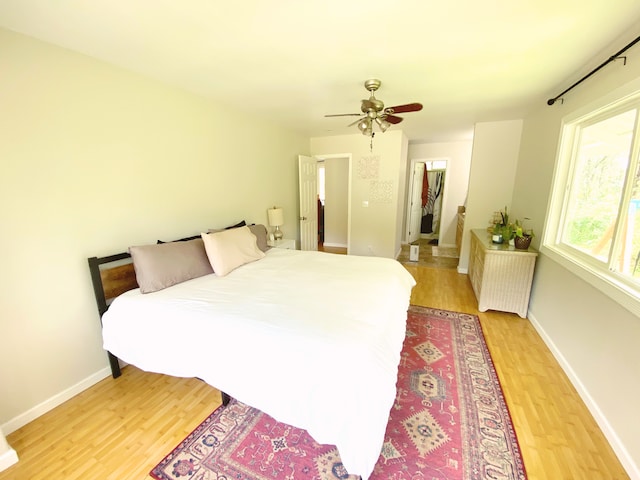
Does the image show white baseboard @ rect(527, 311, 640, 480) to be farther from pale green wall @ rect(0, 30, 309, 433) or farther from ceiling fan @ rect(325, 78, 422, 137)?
pale green wall @ rect(0, 30, 309, 433)

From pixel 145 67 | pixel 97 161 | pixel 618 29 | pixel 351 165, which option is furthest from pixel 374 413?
pixel 351 165

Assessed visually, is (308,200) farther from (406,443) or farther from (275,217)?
(406,443)

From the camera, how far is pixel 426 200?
21.9ft

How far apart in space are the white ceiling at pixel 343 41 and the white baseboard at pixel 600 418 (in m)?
2.34

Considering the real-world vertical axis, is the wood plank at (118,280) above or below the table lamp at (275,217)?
below

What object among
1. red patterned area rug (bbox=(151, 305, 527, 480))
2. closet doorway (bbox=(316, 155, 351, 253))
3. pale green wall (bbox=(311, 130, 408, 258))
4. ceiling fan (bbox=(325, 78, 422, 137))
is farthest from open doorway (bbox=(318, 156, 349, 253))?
red patterned area rug (bbox=(151, 305, 527, 480))

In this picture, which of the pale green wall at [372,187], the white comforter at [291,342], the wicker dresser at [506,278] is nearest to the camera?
the white comforter at [291,342]

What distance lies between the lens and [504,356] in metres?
2.31

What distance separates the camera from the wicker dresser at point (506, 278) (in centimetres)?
287

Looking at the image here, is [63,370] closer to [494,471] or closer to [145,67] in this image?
[145,67]

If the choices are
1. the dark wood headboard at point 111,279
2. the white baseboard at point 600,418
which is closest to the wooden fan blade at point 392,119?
the white baseboard at point 600,418

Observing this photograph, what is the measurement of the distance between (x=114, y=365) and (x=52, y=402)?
38 cm

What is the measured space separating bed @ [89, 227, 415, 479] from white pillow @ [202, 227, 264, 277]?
1.4 inches

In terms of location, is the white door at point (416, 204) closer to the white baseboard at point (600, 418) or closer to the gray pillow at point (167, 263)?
the white baseboard at point (600, 418)
